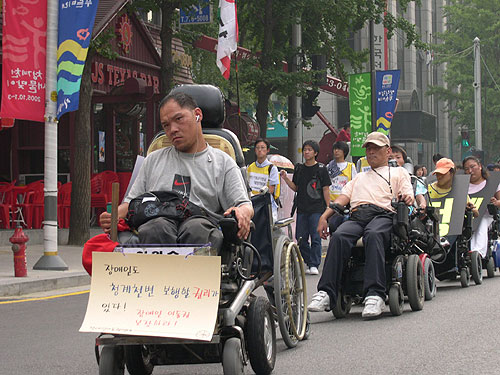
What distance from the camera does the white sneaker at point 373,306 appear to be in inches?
332

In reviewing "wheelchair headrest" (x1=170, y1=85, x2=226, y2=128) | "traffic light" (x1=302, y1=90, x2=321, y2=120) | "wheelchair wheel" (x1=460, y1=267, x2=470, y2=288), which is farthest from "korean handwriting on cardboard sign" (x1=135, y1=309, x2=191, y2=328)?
"traffic light" (x1=302, y1=90, x2=321, y2=120)

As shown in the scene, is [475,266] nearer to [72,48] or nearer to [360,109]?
[72,48]

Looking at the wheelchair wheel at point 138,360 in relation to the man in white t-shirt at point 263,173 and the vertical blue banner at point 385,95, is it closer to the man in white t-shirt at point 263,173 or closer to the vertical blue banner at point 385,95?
the man in white t-shirt at point 263,173

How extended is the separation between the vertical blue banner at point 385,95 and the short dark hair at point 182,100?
74.0 feet

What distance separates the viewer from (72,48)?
1370 cm

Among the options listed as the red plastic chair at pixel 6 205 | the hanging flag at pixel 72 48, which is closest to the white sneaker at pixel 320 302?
the hanging flag at pixel 72 48

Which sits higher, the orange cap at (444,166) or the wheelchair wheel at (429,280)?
the orange cap at (444,166)

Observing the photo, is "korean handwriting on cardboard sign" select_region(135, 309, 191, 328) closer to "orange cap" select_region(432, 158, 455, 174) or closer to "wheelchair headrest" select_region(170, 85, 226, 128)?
"wheelchair headrest" select_region(170, 85, 226, 128)

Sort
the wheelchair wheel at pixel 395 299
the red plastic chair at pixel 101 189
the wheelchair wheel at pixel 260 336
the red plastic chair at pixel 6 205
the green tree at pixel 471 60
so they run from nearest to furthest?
the wheelchair wheel at pixel 260 336
the wheelchair wheel at pixel 395 299
the red plastic chair at pixel 6 205
the red plastic chair at pixel 101 189
the green tree at pixel 471 60

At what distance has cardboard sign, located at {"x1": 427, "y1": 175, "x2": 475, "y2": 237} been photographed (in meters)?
11.6

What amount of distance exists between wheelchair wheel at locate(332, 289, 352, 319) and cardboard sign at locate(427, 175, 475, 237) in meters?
2.69

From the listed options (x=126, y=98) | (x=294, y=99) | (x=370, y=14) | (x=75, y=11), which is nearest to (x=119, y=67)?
(x=126, y=98)

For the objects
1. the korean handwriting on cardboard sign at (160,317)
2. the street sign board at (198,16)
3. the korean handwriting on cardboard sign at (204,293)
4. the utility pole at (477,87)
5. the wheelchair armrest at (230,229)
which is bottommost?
the korean handwriting on cardboard sign at (160,317)

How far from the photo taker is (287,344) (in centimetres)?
715
